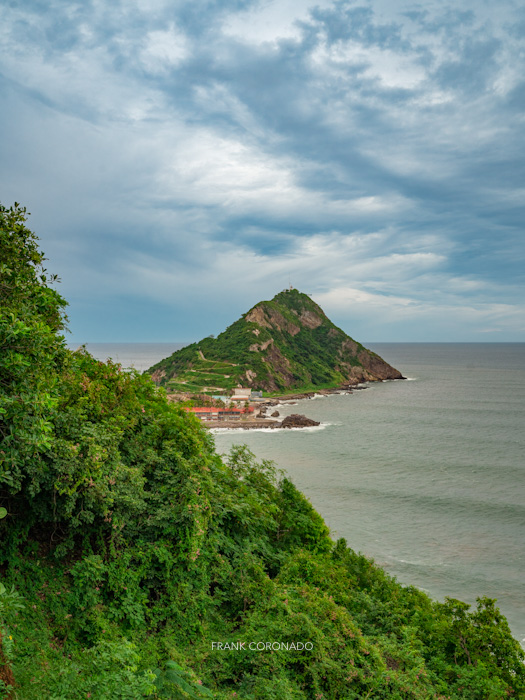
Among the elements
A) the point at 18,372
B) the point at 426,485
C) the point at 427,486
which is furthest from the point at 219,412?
the point at 18,372

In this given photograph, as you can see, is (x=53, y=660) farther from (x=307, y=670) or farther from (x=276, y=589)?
(x=276, y=589)

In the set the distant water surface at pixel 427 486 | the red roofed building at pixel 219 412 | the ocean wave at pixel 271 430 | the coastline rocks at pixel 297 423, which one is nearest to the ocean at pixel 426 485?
the distant water surface at pixel 427 486

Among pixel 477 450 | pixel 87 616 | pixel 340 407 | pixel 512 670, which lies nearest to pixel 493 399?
pixel 340 407

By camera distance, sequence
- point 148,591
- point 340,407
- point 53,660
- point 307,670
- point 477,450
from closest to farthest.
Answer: point 53,660, point 307,670, point 148,591, point 477,450, point 340,407

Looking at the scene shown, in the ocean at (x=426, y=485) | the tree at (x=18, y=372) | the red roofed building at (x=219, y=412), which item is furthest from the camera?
Answer: the red roofed building at (x=219, y=412)

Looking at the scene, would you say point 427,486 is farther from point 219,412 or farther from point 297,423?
point 219,412

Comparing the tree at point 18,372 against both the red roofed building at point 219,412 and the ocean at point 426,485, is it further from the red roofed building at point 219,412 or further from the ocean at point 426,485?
the red roofed building at point 219,412
